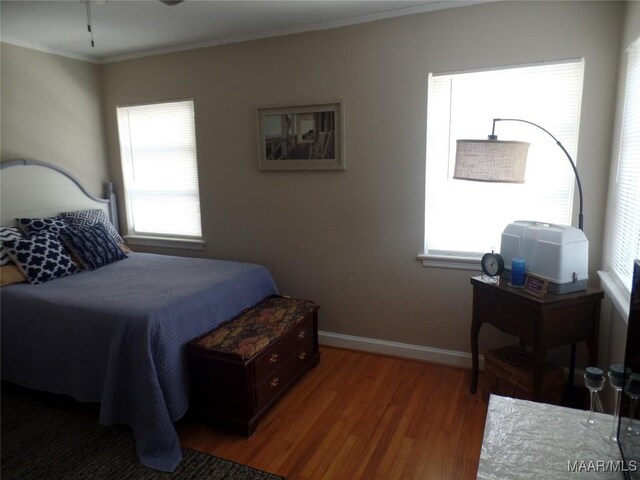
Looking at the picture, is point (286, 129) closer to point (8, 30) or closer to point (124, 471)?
point (8, 30)

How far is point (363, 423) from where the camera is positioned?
2344mm

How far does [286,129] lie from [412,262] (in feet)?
4.48

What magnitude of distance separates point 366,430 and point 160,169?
113 inches

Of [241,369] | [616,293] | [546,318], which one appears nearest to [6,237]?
[241,369]

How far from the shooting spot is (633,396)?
1042mm

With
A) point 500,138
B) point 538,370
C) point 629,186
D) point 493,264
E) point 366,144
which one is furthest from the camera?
point 366,144

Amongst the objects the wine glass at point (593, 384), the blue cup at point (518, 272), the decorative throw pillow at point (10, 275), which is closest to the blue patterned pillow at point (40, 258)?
the decorative throw pillow at point (10, 275)

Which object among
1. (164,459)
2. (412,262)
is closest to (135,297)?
(164,459)

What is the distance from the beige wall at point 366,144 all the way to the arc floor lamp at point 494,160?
498 millimetres

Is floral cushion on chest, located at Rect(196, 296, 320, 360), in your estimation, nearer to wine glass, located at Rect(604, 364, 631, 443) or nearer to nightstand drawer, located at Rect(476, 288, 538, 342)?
nightstand drawer, located at Rect(476, 288, 538, 342)

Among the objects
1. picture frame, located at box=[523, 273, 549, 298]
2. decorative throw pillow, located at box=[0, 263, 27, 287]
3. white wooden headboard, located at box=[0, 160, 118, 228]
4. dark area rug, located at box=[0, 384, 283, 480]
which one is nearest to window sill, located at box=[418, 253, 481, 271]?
picture frame, located at box=[523, 273, 549, 298]

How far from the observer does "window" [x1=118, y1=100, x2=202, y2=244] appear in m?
3.69

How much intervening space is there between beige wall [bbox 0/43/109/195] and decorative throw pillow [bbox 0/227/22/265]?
61cm

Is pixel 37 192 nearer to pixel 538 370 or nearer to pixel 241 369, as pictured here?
pixel 241 369
